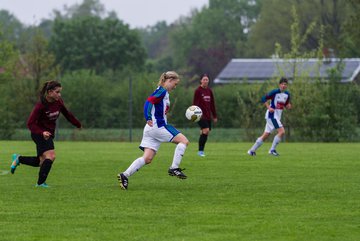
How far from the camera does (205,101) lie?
22.6 meters

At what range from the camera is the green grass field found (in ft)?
28.6

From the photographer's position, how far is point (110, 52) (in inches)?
3145

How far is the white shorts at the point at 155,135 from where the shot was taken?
1338cm

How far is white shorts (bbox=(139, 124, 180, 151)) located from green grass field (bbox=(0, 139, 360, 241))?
641 mm

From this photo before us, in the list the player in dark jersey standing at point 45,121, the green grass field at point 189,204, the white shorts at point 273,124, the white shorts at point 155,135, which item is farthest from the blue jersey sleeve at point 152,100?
the white shorts at point 273,124

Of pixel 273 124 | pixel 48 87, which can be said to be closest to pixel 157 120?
pixel 48 87

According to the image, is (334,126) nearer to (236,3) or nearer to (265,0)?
(265,0)

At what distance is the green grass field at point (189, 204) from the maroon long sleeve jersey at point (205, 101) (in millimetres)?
4681

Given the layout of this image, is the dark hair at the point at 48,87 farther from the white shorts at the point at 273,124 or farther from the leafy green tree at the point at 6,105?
the leafy green tree at the point at 6,105

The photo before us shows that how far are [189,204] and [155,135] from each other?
8.52 ft

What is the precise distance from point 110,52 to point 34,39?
1627 inches

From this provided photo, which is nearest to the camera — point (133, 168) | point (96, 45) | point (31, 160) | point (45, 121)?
point (133, 168)

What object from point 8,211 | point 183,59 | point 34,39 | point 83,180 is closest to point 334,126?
point 34,39

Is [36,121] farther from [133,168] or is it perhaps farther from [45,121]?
[133,168]
